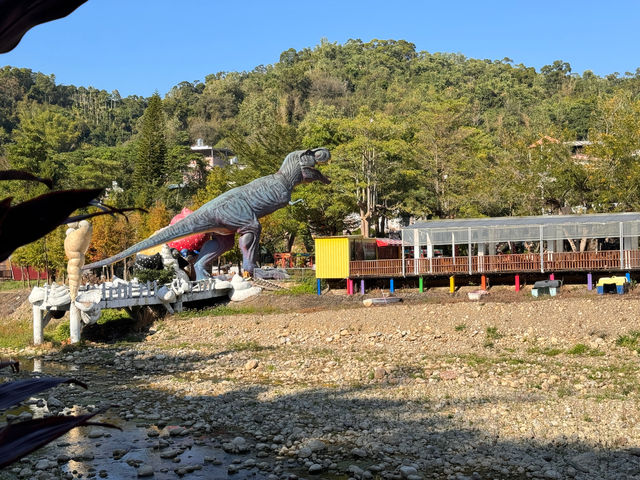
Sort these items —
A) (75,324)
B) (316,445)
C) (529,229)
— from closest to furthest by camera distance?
(316,445) < (75,324) < (529,229)

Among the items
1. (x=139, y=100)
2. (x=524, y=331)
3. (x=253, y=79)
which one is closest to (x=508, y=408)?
(x=524, y=331)

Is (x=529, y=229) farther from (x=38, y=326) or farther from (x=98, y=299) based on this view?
(x=38, y=326)

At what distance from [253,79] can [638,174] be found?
90552 millimetres

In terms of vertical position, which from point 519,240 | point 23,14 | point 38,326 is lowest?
point 38,326

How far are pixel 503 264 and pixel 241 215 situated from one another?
32.7 feet

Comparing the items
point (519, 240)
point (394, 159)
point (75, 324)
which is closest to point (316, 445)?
point (75, 324)

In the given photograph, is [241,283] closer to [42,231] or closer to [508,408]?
[508,408]

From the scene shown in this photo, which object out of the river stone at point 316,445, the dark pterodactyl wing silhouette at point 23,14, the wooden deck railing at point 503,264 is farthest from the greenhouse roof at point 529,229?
the dark pterodactyl wing silhouette at point 23,14

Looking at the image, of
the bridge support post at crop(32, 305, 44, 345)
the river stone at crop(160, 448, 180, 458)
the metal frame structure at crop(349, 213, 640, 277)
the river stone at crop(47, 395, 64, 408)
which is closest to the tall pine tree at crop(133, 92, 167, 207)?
the metal frame structure at crop(349, 213, 640, 277)

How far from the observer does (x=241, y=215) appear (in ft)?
92.0

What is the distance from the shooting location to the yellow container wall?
1134 inches

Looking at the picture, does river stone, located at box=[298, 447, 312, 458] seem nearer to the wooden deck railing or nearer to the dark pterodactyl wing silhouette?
the dark pterodactyl wing silhouette

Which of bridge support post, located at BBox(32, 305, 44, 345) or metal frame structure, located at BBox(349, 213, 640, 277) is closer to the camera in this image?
bridge support post, located at BBox(32, 305, 44, 345)

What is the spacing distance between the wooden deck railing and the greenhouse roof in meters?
1.00
